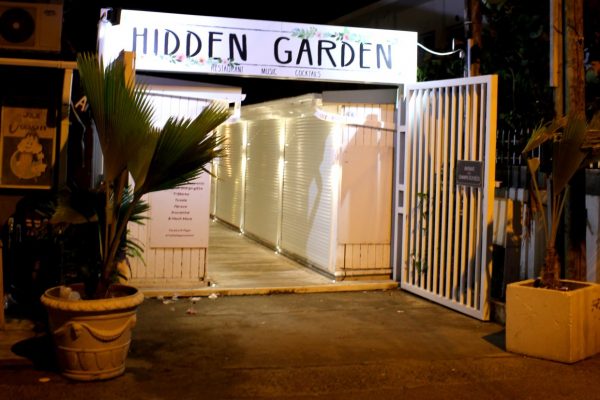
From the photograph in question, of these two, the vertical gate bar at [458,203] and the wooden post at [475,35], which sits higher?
the wooden post at [475,35]

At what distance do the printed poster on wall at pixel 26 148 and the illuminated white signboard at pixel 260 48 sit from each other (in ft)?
5.16

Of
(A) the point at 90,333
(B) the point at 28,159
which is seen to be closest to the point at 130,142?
(A) the point at 90,333

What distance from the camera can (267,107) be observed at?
12.3 meters

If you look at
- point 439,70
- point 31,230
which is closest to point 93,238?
point 31,230

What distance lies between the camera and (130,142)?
5625 mm

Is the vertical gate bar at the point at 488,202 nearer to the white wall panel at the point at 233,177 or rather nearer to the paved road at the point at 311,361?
the paved road at the point at 311,361

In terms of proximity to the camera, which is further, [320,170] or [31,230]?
[320,170]

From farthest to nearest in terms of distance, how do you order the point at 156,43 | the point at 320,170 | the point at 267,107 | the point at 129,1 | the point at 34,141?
the point at 129,1
the point at 267,107
the point at 320,170
the point at 156,43
the point at 34,141

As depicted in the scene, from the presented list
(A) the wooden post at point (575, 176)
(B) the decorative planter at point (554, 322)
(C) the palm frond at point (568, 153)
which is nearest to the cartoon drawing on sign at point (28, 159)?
(B) the decorative planter at point (554, 322)

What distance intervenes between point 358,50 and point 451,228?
264 centimetres

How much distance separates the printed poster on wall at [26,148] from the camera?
6965 mm

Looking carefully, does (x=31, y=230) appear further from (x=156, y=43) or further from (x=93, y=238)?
(x=156, y=43)

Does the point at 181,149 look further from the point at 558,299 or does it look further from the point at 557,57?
the point at 557,57

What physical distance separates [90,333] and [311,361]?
1.98 meters
